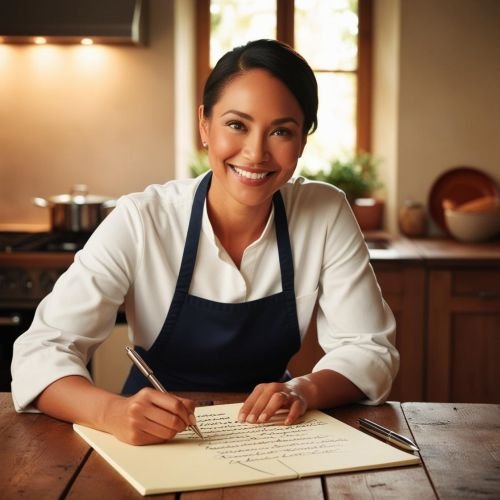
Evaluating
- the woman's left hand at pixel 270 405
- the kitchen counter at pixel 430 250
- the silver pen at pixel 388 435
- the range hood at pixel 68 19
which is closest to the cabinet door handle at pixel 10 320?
the range hood at pixel 68 19

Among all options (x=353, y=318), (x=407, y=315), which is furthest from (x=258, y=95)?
(x=407, y=315)

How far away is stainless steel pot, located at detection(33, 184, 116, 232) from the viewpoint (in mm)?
3639

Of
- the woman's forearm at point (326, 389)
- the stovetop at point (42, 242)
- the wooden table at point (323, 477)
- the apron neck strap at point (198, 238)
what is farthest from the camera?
the stovetop at point (42, 242)

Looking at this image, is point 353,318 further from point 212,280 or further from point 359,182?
point 359,182

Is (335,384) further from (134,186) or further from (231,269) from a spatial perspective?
(134,186)

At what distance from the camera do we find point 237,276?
1.92m

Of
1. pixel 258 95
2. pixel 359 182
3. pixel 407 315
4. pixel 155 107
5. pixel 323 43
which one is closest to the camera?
pixel 258 95

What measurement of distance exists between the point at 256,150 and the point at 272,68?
0.57 feet

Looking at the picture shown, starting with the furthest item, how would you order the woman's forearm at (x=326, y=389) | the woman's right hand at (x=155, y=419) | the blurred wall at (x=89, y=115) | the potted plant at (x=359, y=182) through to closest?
1. the potted plant at (x=359, y=182)
2. the blurred wall at (x=89, y=115)
3. the woman's forearm at (x=326, y=389)
4. the woman's right hand at (x=155, y=419)

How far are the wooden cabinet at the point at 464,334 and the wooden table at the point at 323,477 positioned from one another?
6.10 feet

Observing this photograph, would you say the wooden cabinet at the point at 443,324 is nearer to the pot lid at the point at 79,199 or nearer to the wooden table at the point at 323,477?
the pot lid at the point at 79,199

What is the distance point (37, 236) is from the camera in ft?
12.1

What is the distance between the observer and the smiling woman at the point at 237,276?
1.74 m

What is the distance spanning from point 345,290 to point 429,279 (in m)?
1.63
